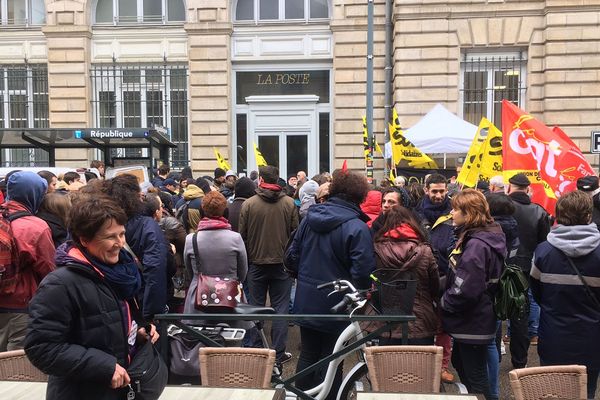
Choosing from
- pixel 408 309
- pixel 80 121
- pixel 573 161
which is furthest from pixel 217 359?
pixel 80 121

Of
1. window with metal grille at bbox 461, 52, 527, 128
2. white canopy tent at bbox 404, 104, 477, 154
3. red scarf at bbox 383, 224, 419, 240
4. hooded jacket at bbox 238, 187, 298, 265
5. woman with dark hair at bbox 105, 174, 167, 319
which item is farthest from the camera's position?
window with metal grille at bbox 461, 52, 527, 128

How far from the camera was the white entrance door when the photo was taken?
18.2 m

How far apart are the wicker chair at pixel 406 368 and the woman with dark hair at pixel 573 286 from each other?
47.3 inches

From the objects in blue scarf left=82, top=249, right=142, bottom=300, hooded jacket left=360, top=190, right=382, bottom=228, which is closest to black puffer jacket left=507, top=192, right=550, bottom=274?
hooded jacket left=360, top=190, right=382, bottom=228

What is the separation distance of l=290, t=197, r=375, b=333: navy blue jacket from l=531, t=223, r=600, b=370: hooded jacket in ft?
4.43

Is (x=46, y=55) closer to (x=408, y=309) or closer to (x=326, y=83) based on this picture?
(x=326, y=83)

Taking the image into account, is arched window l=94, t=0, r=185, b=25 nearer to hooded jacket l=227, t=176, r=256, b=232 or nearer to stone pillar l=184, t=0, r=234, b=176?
stone pillar l=184, t=0, r=234, b=176

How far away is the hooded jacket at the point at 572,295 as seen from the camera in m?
4.14

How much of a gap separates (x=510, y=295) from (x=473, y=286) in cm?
39

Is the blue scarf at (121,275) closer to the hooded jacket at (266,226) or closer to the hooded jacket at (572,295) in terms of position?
the hooded jacket at (572,295)

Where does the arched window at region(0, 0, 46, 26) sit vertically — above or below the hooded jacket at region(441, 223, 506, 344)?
above

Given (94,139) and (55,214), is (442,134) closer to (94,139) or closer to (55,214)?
(94,139)

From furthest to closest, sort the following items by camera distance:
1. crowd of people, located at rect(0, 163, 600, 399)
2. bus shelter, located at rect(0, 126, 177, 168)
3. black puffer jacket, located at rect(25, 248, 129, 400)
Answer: bus shelter, located at rect(0, 126, 177, 168) < crowd of people, located at rect(0, 163, 600, 399) < black puffer jacket, located at rect(25, 248, 129, 400)

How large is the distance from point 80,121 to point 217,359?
16.2 m
